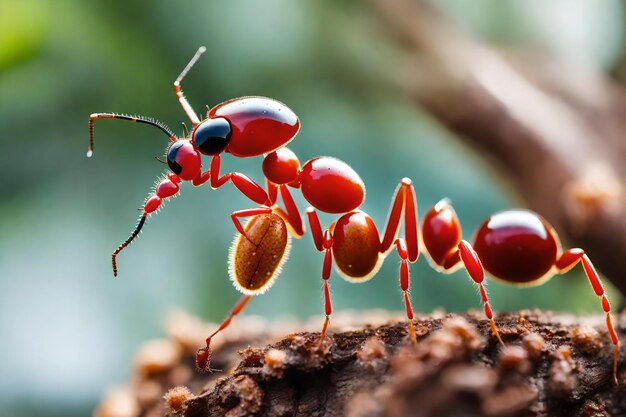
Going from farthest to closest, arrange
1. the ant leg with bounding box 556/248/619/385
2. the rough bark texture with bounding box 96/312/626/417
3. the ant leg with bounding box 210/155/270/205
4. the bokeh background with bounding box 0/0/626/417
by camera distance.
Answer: the bokeh background with bounding box 0/0/626/417
the ant leg with bounding box 210/155/270/205
the ant leg with bounding box 556/248/619/385
the rough bark texture with bounding box 96/312/626/417

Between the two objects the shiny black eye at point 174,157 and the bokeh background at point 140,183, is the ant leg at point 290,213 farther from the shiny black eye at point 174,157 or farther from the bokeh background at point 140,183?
the bokeh background at point 140,183

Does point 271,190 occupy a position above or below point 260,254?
above

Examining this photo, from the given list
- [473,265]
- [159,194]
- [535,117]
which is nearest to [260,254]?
[159,194]

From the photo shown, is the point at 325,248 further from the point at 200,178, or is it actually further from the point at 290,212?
the point at 200,178

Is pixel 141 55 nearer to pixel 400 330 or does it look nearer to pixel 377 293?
pixel 377 293

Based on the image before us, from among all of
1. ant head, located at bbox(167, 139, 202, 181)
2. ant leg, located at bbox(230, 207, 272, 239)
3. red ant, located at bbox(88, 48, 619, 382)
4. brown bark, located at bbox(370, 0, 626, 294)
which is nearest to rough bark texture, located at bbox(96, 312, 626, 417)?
red ant, located at bbox(88, 48, 619, 382)

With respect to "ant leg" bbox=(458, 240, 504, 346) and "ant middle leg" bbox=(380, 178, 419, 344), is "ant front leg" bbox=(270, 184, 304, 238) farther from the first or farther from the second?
"ant leg" bbox=(458, 240, 504, 346)

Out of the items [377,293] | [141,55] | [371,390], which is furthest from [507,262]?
[141,55]
